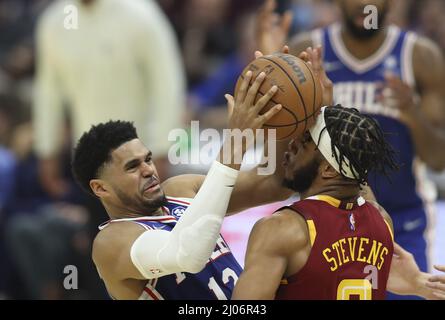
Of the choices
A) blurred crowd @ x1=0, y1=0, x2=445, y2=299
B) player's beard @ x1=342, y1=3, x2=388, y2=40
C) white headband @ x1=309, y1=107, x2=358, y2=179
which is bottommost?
blurred crowd @ x1=0, y1=0, x2=445, y2=299

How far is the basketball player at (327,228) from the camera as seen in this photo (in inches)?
161

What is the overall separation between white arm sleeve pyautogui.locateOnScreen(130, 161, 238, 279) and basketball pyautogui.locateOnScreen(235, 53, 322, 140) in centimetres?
29

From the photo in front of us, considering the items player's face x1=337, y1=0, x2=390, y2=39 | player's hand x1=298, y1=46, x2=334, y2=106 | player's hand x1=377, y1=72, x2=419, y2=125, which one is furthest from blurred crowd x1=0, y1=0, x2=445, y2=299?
player's hand x1=298, y1=46, x2=334, y2=106

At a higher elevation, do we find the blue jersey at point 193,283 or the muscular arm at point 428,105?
Result: the muscular arm at point 428,105

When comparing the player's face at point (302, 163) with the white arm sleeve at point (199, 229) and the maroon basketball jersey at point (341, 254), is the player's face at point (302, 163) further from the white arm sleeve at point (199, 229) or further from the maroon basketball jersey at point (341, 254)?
the white arm sleeve at point (199, 229)

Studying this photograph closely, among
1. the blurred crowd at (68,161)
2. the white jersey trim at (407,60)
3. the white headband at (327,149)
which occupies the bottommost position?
the blurred crowd at (68,161)

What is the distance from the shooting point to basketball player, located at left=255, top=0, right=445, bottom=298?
21.2 feet

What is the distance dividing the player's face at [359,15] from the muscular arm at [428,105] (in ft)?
1.17

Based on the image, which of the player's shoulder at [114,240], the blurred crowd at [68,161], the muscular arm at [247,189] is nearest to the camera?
the player's shoulder at [114,240]

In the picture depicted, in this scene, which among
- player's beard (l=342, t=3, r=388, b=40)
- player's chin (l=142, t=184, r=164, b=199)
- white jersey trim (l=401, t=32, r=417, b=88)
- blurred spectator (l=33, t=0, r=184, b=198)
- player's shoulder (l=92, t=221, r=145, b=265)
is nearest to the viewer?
player's shoulder (l=92, t=221, r=145, b=265)

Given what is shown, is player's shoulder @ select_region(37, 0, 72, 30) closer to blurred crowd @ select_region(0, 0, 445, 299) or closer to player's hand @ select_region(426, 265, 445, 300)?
blurred crowd @ select_region(0, 0, 445, 299)

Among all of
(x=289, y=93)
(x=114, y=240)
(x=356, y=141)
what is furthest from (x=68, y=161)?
(x=356, y=141)

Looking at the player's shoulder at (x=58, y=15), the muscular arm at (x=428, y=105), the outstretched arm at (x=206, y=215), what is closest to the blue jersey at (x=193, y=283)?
the outstretched arm at (x=206, y=215)

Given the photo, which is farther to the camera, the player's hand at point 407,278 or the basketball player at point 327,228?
the player's hand at point 407,278
